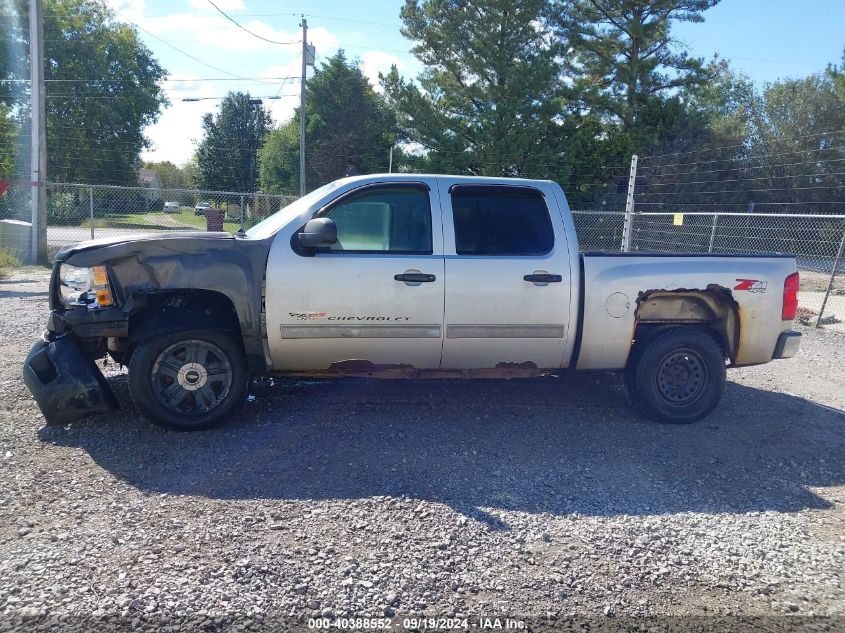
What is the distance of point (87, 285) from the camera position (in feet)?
16.0

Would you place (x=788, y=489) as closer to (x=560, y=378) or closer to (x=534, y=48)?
(x=560, y=378)

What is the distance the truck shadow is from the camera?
4207 mm

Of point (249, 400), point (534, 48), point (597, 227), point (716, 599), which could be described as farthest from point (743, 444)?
point (534, 48)

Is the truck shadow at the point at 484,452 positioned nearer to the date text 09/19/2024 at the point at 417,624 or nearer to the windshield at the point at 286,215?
the date text 09/19/2024 at the point at 417,624

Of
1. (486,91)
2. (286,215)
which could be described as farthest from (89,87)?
(286,215)

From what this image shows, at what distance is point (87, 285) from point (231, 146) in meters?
43.3

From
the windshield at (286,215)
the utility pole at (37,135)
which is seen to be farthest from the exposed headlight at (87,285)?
the utility pole at (37,135)

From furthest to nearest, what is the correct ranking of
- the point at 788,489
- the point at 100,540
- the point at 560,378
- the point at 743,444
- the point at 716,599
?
the point at 560,378 < the point at 743,444 < the point at 788,489 < the point at 100,540 < the point at 716,599

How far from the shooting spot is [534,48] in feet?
97.5

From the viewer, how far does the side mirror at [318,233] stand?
4867 mm

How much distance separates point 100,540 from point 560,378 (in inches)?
185

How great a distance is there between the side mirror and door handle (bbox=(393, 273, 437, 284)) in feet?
1.96

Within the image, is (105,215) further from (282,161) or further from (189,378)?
(189,378)

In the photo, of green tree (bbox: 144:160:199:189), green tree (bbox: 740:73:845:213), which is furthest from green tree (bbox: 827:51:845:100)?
green tree (bbox: 144:160:199:189)
